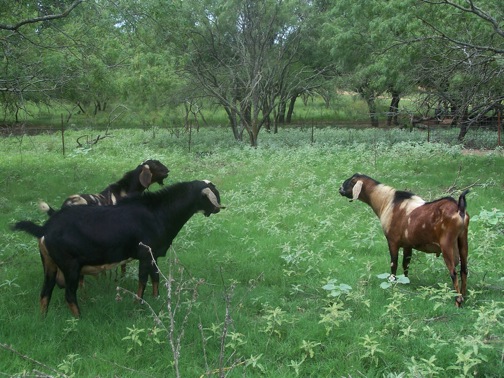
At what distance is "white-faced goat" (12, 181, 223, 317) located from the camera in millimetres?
5266

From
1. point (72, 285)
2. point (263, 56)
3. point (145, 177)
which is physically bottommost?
point (72, 285)

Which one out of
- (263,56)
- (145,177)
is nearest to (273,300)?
(145,177)

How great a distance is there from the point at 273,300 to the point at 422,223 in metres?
2.02

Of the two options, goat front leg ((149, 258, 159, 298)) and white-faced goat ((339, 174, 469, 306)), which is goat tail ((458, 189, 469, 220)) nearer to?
white-faced goat ((339, 174, 469, 306))

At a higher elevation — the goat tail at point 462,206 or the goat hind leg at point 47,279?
the goat tail at point 462,206

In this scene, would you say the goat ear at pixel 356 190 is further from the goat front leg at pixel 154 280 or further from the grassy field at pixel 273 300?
the goat front leg at pixel 154 280

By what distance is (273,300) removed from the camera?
6031 millimetres

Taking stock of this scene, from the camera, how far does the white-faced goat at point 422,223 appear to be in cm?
568

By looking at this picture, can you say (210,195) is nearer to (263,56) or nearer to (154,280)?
(154,280)

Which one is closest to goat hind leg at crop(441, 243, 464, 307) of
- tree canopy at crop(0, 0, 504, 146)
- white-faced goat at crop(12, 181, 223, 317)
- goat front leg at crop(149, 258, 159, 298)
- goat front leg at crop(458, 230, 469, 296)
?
goat front leg at crop(458, 230, 469, 296)

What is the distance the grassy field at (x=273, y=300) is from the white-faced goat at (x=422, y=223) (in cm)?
41

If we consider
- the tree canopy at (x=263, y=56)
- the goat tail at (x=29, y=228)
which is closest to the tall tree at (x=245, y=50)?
the tree canopy at (x=263, y=56)

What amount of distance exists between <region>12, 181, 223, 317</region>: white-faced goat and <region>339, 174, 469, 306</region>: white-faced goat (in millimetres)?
2799

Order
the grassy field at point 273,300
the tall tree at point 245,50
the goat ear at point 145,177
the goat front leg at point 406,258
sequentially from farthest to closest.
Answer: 1. the tall tree at point 245,50
2. the goat ear at point 145,177
3. the goat front leg at point 406,258
4. the grassy field at point 273,300
